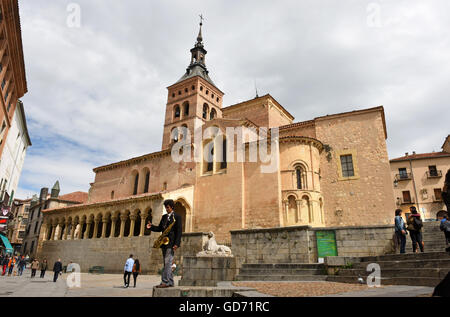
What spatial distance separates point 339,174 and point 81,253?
23.0 m

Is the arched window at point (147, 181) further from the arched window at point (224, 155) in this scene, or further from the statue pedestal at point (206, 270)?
the statue pedestal at point (206, 270)

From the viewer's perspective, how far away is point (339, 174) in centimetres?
2217

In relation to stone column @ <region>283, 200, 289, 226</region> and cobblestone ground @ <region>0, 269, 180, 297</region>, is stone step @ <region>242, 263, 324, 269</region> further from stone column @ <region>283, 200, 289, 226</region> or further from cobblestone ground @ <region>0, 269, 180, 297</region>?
stone column @ <region>283, 200, 289, 226</region>

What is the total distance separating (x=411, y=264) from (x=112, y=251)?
2106cm

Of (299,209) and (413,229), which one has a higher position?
(299,209)

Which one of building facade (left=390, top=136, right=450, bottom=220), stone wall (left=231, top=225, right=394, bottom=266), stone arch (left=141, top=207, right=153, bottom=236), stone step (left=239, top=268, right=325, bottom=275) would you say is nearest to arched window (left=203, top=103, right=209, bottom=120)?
stone arch (left=141, top=207, right=153, bottom=236)

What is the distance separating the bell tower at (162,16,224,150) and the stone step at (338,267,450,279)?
106 feet

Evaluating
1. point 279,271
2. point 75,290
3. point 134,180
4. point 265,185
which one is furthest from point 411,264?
point 134,180

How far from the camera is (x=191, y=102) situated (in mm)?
40781

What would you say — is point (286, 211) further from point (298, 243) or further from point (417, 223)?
point (417, 223)

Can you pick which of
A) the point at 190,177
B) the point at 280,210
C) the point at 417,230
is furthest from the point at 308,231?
the point at 190,177

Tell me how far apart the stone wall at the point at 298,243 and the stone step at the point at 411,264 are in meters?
2.00

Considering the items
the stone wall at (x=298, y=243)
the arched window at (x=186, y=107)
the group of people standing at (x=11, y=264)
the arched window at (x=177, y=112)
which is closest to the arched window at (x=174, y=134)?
the arched window at (x=177, y=112)

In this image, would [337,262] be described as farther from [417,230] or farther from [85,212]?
[85,212]
